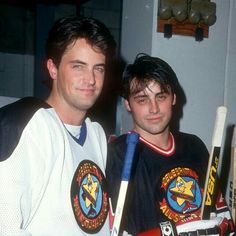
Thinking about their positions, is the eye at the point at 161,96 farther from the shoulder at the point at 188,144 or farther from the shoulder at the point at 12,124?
the shoulder at the point at 12,124

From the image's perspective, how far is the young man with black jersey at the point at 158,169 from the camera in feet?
3.94

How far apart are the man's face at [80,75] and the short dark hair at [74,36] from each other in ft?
0.05

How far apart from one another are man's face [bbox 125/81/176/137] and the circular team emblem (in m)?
0.23

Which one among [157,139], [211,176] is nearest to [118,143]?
[157,139]

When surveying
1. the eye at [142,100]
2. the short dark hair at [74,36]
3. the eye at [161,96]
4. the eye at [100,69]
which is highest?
the short dark hair at [74,36]

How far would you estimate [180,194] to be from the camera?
1262mm

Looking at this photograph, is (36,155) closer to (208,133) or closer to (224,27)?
(208,133)

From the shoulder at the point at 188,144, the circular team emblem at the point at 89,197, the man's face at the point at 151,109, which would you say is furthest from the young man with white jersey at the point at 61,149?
the shoulder at the point at 188,144

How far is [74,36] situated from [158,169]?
18.9 inches

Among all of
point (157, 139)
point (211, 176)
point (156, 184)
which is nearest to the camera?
point (211, 176)

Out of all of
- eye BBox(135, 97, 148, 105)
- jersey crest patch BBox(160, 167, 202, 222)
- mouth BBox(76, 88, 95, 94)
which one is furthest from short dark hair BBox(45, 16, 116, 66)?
jersey crest patch BBox(160, 167, 202, 222)

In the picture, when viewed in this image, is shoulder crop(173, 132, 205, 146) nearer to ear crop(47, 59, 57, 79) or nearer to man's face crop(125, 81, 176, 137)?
man's face crop(125, 81, 176, 137)

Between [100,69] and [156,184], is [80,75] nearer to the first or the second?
[100,69]

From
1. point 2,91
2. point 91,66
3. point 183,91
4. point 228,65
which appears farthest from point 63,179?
point 2,91
